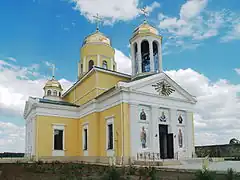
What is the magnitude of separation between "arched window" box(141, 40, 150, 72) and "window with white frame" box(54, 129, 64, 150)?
932 centimetres

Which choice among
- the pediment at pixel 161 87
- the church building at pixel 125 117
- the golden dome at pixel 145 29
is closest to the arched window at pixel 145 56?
the church building at pixel 125 117

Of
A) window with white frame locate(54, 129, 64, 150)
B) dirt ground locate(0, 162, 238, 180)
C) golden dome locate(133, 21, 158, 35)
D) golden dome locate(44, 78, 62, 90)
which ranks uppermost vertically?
golden dome locate(133, 21, 158, 35)

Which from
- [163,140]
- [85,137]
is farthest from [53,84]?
[163,140]

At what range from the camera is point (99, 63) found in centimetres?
3003

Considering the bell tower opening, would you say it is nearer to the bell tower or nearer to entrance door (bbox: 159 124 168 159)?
the bell tower

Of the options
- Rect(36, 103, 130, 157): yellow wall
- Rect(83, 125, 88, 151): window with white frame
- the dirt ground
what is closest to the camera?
the dirt ground

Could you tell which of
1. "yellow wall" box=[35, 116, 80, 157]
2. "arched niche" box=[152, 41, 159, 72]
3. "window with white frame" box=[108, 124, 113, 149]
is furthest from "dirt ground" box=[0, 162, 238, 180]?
"arched niche" box=[152, 41, 159, 72]

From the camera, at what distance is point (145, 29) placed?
26.0 m

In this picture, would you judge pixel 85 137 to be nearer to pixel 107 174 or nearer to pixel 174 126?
pixel 174 126

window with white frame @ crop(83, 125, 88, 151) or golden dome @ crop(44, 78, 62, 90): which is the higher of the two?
golden dome @ crop(44, 78, 62, 90)

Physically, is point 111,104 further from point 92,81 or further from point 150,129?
point 92,81

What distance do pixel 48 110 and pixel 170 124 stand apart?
10526mm

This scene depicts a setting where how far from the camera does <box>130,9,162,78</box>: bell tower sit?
25500mm

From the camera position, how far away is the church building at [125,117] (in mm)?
19859
